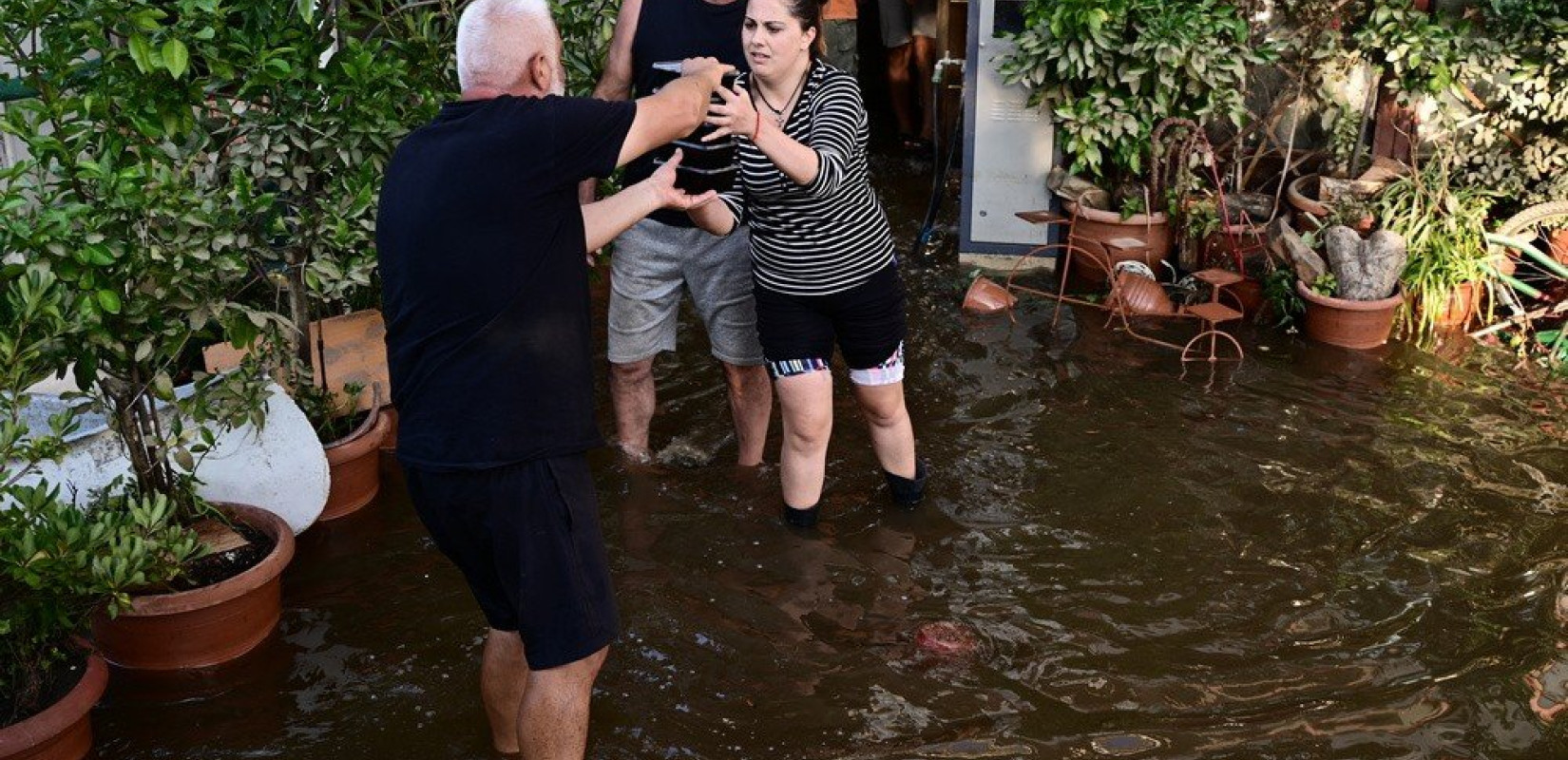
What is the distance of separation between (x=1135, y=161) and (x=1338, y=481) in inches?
112

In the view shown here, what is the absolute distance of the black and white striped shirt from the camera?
15.9ft

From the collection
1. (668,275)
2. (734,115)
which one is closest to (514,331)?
(734,115)

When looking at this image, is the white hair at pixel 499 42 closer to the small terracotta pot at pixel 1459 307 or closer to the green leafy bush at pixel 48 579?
the green leafy bush at pixel 48 579

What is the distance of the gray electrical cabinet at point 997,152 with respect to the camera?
8.74 meters

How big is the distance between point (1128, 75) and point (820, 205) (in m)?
3.88

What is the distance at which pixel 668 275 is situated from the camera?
588cm

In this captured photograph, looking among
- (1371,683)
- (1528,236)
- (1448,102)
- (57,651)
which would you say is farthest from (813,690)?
(1448,102)

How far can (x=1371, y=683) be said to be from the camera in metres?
4.67

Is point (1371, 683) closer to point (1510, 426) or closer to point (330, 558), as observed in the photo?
point (1510, 426)

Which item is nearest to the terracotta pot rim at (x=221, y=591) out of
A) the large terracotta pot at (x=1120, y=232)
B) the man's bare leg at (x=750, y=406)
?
the man's bare leg at (x=750, y=406)

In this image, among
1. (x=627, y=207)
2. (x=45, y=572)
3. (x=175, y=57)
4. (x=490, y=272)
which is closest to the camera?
(x=490, y=272)

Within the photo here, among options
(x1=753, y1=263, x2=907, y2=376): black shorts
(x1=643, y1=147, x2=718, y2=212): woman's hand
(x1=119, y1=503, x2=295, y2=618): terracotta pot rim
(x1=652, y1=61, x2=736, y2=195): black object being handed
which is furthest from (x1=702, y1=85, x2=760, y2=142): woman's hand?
(x1=119, y1=503, x2=295, y2=618): terracotta pot rim

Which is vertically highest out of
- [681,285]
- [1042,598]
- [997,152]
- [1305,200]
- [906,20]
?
[906,20]

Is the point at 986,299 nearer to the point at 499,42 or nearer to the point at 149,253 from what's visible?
the point at 149,253
